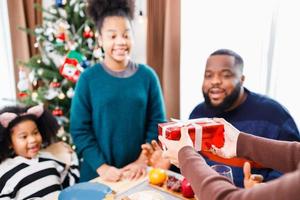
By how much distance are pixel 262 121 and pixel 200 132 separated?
1.83ft

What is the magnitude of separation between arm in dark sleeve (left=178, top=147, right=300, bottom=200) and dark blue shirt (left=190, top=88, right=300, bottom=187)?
61 cm

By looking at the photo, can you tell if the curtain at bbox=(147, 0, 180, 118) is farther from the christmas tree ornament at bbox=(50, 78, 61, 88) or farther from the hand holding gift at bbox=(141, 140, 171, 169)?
the hand holding gift at bbox=(141, 140, 171, 169)

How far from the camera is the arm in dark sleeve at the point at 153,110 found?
159 cm

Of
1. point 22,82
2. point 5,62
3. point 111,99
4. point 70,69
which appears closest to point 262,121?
point 111,99

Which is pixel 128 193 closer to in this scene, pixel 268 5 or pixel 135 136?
pixel 135 136

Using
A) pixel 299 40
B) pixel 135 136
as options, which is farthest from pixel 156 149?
pixel 299 40

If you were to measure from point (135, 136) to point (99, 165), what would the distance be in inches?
9.5

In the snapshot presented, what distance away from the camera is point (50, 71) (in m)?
2.35

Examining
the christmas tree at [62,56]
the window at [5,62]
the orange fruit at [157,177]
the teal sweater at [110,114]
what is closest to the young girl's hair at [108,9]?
the teal sweater at [110,114]

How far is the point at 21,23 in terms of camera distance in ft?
8.96

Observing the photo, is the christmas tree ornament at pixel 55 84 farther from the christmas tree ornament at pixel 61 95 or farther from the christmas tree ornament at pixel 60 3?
the christmas tree ornament at pixel 60 3

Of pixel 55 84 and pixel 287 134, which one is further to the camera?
pixel 55 84

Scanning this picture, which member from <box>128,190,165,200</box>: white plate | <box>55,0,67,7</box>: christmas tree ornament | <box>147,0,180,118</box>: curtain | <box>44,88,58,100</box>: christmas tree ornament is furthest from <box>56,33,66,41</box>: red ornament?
<box>128,190,165,200</box>: white plate

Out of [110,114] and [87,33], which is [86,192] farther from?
[87,33]
